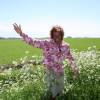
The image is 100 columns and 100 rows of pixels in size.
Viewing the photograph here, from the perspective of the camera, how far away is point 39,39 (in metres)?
10.9

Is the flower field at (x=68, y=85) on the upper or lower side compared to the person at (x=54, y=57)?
lower

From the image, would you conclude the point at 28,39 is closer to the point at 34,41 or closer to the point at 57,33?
the point at 34,41

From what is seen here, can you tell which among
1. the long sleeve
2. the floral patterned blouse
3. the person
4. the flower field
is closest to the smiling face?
the person

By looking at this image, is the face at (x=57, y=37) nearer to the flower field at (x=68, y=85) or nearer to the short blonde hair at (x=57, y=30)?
the short blonde hair at (x=57, y=30)

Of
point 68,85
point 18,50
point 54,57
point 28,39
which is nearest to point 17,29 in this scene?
point 28,39

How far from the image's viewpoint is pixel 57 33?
10.6 m

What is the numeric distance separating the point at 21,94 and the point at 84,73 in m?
1.92

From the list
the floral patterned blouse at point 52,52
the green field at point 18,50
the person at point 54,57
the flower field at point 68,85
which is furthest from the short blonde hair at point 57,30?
the green field at point 18,50

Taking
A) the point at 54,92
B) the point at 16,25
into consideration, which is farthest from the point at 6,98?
the point at 16,25

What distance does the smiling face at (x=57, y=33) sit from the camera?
1059 centimetres

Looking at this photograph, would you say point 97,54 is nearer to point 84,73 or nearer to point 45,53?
point 84,73

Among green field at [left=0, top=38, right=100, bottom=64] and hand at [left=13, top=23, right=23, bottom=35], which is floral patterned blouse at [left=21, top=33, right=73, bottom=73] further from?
green field at [left=0, top=38, right=100, bottom=64]

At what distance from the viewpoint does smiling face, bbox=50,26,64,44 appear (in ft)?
34.8

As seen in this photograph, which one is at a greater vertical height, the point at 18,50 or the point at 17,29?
the point at 17,29
